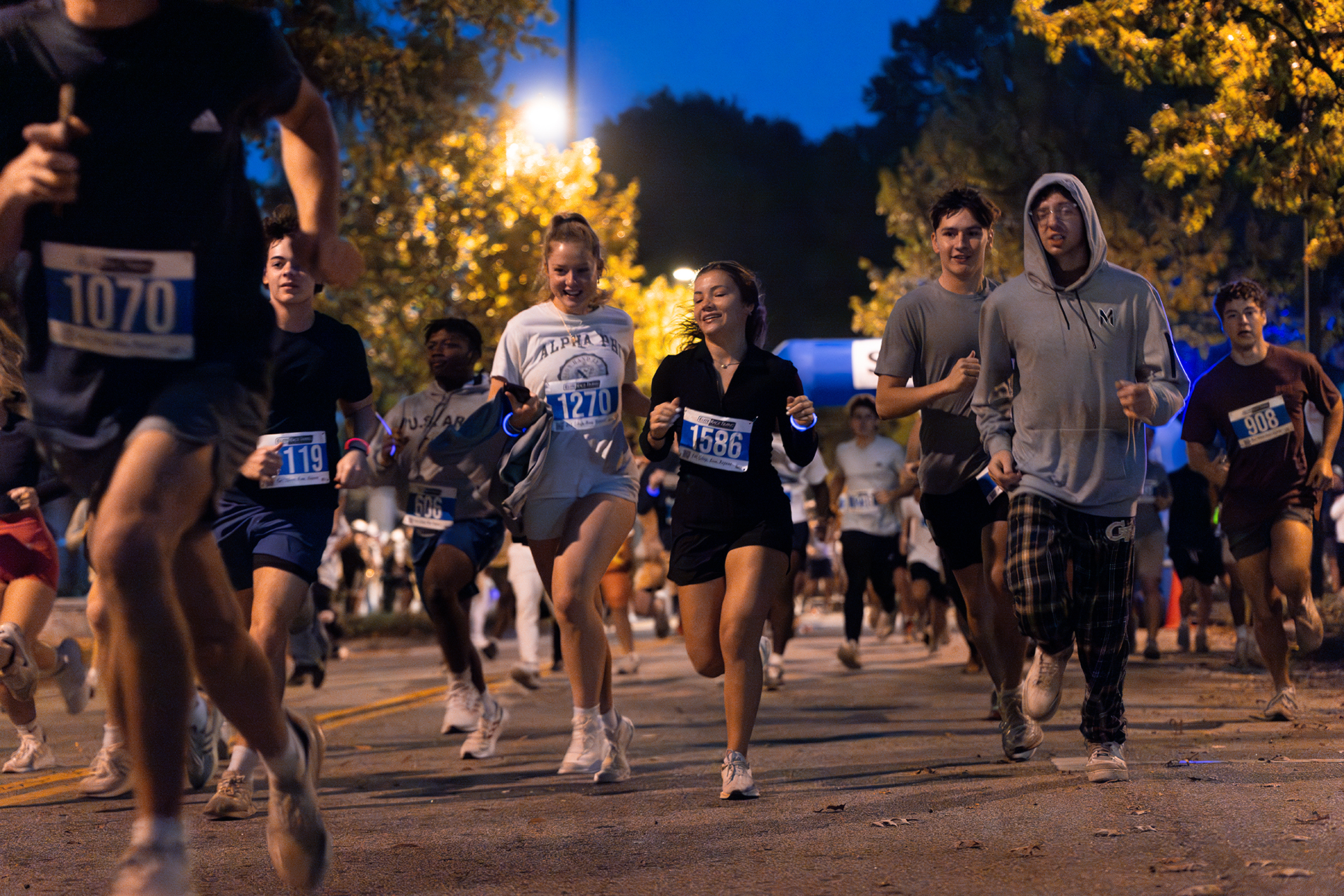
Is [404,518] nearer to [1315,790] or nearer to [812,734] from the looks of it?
[812,734]

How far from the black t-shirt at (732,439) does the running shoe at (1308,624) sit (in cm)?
308

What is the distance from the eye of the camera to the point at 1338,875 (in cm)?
396

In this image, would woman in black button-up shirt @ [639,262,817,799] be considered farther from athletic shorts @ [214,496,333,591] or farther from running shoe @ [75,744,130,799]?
running shoe @ [75,744,130,799]

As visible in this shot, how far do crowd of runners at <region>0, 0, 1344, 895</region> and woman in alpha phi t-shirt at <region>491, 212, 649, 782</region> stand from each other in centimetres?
2

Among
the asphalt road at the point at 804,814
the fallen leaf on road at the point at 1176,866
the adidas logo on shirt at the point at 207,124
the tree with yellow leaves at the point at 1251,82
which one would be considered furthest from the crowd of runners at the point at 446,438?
the tree with yellow leaves at the point at 1251,82

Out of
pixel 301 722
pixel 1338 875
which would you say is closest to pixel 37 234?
pixel 301 722

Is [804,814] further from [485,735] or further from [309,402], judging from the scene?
[485,735]

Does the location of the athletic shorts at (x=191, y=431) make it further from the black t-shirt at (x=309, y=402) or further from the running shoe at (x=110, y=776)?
the running shoe at (x=110, y=776)

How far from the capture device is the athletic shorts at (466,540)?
8.68 m

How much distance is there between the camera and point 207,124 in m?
3.51

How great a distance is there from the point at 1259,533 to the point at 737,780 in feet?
12.4

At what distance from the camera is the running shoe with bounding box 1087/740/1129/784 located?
5840 mm

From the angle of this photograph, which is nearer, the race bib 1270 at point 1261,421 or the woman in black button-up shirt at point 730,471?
the woman in black button-up shirt at point 730,471

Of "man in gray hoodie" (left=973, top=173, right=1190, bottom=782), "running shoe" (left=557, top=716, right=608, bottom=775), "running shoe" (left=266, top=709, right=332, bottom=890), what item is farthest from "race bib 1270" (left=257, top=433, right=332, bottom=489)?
"man in gray hoodie" (left=973, top=173, right=1190, bottom=782)
